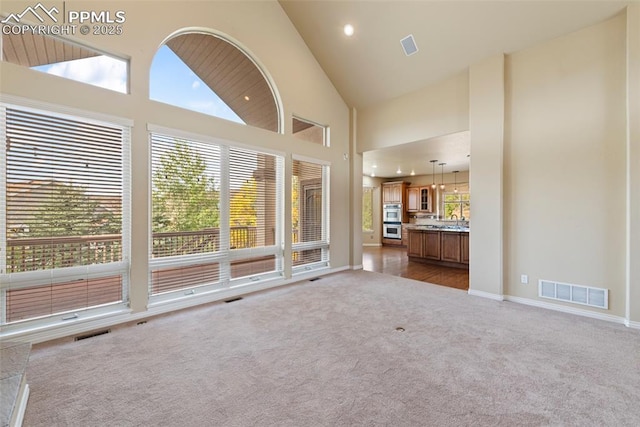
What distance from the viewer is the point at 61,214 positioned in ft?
9.09

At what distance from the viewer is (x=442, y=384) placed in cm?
199

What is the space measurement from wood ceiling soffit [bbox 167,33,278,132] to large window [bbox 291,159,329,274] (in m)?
1.07

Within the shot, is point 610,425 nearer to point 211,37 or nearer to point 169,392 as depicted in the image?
point 169,392

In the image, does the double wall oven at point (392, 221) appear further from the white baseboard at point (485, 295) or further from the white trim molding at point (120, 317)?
the white trim molding at point (120, 317)

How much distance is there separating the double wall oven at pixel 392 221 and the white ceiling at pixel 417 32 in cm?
507

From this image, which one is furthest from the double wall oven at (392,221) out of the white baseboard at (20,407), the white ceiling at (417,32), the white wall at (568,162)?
the white baseboard at (20,407)

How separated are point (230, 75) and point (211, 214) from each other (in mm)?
2232

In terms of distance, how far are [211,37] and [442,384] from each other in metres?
5.01

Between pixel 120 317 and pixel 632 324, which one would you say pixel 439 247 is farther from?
pixel 120 317

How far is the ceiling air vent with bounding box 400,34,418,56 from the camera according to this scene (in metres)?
4.26

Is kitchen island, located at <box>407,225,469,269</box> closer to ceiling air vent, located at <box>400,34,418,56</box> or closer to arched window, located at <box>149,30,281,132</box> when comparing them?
ceiling air vent, located at <box>400,34,418,56</box>

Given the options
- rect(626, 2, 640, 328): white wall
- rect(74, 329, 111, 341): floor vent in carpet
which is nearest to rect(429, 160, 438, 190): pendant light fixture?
rect(626, 2, 640, 328): white wall

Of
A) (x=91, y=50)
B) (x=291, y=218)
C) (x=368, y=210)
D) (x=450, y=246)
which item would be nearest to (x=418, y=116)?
(x=291, y=218)

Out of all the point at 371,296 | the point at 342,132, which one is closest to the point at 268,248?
the point at 371,296
